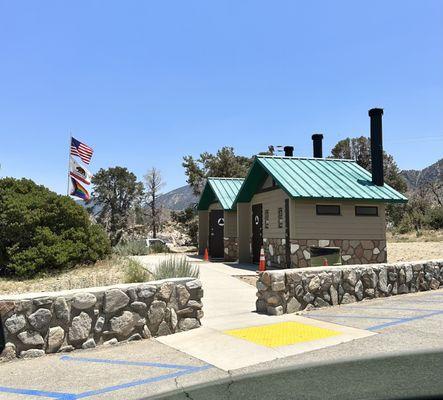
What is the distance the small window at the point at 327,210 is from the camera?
16.5 meters

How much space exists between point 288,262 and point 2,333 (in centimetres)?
1175

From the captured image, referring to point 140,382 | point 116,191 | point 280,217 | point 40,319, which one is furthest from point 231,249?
point 116,191

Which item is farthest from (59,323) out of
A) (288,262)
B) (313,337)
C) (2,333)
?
(288,262)

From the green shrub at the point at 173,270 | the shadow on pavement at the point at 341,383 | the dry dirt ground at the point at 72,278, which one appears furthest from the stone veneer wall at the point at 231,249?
the shadow on pavement at the point at 341,383

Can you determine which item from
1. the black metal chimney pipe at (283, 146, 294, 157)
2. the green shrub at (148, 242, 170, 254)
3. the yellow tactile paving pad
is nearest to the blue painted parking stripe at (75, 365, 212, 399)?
the yellow tactile paving pad

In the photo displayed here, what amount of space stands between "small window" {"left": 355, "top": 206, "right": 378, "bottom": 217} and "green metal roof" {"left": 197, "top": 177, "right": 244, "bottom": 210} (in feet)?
21.8

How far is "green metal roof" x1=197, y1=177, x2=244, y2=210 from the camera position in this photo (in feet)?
77.0

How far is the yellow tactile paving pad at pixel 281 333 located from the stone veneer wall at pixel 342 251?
27.2ft

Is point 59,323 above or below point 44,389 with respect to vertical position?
above

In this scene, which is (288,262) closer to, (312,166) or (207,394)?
(312,166)

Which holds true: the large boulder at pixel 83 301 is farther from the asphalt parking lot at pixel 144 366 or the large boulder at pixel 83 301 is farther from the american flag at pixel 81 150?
the american flag at pixel 81 150

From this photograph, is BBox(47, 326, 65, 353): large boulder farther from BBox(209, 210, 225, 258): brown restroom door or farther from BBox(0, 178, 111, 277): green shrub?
BBox(209, 210, 225, 258): brown restroom door

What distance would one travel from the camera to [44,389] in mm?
5121

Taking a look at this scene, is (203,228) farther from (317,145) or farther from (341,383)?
(341,383)
